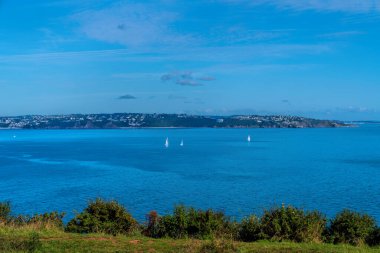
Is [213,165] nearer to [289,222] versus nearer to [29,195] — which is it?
[29,195]

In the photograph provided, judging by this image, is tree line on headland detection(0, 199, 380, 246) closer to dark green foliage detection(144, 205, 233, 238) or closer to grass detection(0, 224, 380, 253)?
dark green foliage detection(144, 205, 233, 238)

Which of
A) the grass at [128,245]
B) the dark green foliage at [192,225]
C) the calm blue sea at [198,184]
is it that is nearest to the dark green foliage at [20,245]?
the grass at [128,245]

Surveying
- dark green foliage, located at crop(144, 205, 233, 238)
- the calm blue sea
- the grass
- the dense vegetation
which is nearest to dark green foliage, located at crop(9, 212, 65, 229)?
the dense vegetation

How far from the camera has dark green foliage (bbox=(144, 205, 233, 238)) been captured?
49.8ft

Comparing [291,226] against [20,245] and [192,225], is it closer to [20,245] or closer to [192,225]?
[192,225]

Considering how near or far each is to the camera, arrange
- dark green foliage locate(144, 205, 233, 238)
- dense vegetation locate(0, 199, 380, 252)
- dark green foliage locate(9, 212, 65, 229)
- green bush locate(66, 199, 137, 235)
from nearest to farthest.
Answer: dense vegetation locate(0, 199, 380, 252) < dark green foliage locate(144, 205, 233, 238) < green bush locate(66, 199, 137, 235) < dark green foliage locate(9, 212, 65, 229)

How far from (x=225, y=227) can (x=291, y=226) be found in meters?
2.36

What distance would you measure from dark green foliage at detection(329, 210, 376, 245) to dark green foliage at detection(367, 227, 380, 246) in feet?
0.25

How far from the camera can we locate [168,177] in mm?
61781

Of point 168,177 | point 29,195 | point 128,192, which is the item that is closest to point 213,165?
point 168,177

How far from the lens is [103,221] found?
1647cm

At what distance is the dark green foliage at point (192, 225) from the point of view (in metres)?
15.2

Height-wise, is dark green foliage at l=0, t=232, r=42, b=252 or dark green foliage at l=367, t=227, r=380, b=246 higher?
dark green foliage at l=0, t=232, r=42, b=252

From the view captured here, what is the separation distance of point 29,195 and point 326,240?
41129 mm
